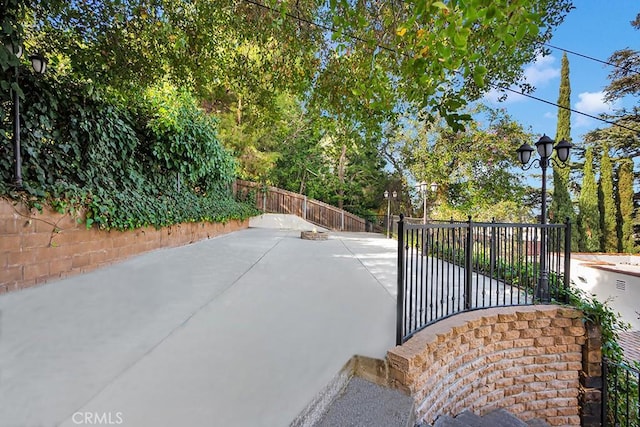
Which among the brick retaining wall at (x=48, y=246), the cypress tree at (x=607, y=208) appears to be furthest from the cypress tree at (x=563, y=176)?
the brick retaining wall at (x=48, y=246)

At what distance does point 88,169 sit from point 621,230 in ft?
60.1

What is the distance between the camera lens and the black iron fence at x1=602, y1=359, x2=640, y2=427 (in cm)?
289

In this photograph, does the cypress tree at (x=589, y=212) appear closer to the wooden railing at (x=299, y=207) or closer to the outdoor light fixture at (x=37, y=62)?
the wooden railing at (x=299, y=207)

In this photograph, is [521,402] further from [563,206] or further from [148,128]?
[563,206]

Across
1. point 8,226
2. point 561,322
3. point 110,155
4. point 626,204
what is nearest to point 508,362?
point 561,322

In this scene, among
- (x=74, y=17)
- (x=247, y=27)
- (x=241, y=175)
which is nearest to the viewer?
(x=74, y=17)

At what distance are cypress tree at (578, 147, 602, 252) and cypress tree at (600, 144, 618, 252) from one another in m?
0.22

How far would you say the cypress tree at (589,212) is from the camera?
39.9 ft

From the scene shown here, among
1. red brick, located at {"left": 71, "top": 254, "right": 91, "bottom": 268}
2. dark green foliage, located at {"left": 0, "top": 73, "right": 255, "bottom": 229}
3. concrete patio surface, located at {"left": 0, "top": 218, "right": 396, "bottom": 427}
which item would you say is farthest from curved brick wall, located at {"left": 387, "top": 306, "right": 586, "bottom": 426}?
→ dark green foliage, located at {"left": 0, "top": 73, "right": 255, "bottom": 229}

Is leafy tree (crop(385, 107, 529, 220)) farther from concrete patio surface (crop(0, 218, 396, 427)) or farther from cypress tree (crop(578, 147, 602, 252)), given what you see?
concrete patio surface (crop(0, 218, 396, 427))

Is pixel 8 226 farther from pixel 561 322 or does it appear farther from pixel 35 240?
pixel 561 322

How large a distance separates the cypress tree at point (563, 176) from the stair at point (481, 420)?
12.8 meters

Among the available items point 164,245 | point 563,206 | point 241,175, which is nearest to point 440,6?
point 164,245

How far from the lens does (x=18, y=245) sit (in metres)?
2.70
